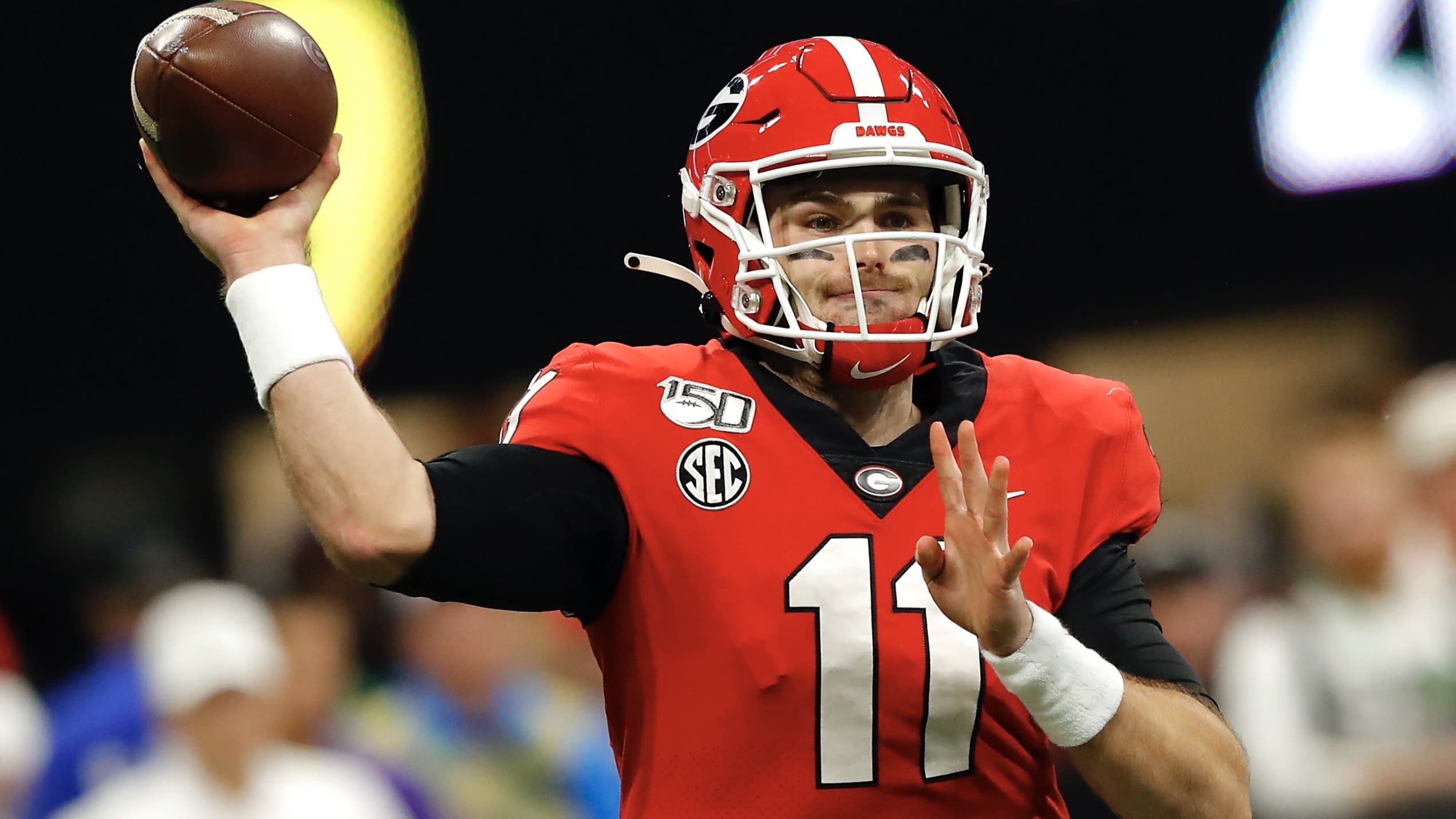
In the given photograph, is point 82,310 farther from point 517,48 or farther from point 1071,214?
point 1071,214

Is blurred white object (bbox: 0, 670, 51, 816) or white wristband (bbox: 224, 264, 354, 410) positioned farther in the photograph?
blurred white object (bbox: 0, 670, 51, 816)

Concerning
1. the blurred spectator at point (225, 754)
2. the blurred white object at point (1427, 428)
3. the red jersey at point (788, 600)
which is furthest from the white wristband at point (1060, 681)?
the blurred white object at point (1427, 428)

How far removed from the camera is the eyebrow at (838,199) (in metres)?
2.05

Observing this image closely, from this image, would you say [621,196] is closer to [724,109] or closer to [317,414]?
[724,109]

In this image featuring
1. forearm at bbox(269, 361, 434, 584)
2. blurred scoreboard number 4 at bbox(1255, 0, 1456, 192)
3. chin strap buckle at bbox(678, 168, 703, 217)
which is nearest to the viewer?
forearm at bbox(269, 361, 434, 584)

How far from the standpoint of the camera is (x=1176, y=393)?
5.63 meters

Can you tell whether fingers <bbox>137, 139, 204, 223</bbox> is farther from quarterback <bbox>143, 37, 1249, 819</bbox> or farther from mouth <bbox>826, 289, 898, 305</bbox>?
mouth <bbox>826, 289, 898, 305</bbox>

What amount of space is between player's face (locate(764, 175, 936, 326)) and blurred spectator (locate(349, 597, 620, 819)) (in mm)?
2064

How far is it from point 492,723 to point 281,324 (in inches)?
96.0

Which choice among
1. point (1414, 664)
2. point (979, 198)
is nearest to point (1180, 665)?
point (979, 198)

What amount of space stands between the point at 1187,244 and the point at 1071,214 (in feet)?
1.24

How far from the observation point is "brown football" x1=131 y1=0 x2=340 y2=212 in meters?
1.74

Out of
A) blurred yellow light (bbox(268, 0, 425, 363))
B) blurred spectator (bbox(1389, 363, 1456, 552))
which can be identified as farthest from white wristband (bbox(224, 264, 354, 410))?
blurred yellow light (bbox(268, 0, 425, 363))

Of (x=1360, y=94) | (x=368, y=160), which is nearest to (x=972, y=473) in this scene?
(x=368, y=160)
